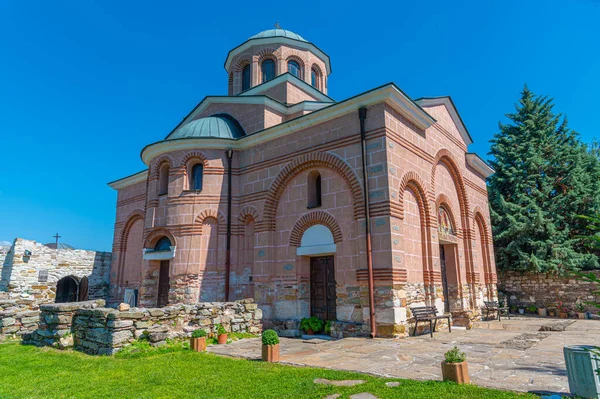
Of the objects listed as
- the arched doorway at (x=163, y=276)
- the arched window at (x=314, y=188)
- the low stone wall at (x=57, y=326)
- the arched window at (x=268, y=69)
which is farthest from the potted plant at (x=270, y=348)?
the arched window at (x=268, y=69)

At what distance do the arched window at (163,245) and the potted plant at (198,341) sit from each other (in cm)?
598

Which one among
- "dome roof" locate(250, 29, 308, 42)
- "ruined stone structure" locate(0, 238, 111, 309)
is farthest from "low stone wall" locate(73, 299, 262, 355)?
"dome roof" locate(250, 29, 308, 42)

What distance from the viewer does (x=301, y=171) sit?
12.3 metres

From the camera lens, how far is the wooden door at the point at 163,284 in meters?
13.7

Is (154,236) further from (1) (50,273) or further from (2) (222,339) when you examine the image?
(1) (50,273)

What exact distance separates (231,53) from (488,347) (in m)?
15.9

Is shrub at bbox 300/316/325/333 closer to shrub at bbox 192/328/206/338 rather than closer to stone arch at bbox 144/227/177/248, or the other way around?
shrub at bbox 192/328/206/338

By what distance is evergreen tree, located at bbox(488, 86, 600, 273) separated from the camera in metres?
17.1

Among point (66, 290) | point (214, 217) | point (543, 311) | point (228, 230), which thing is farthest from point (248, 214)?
point (543, 311)

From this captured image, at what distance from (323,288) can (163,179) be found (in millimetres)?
7147

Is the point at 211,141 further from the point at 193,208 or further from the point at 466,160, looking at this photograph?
the point at 466,160

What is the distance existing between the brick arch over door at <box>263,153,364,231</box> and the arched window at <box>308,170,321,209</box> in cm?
30

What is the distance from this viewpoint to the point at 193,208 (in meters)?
13.4

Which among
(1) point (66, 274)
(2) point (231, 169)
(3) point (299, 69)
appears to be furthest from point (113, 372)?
(3) point (299, 69)
